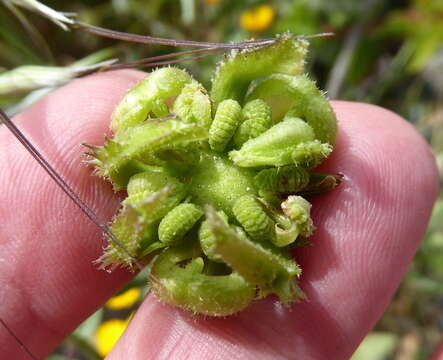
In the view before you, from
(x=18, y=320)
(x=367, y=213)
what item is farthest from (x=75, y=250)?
(x=367, y=213)

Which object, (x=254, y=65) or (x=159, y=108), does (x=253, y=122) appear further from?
(x=159, y=108)

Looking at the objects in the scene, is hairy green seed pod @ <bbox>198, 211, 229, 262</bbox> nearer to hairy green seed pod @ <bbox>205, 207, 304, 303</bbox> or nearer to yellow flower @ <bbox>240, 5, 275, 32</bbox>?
hairy green seed pod @ <bbox>205, 207, 304, 303</bbox>

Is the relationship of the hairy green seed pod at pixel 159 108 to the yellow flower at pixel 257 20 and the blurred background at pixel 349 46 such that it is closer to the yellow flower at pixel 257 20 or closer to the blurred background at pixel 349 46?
the blurred background at pixel 349 46

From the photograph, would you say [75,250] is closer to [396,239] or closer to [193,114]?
[193,114]

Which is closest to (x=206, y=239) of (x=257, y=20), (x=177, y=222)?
(x=177, y=222)

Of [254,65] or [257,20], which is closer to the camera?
[254,65]

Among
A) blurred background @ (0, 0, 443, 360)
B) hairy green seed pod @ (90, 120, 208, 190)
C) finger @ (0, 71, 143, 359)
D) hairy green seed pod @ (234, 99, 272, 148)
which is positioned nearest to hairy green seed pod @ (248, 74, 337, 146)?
hairy green seed pod @ (234, 99, 272, 148)

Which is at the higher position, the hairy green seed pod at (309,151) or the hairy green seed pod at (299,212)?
the hairy green seed pod at (309,151)

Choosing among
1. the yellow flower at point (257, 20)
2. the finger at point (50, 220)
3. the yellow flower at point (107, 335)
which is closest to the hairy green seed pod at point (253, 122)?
the finger at point (50, 220)
